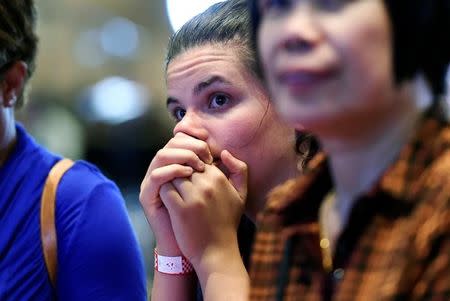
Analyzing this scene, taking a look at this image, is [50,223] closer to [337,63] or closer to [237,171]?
[237,171]

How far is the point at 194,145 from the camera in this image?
1453mm

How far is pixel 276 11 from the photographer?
1035 millimetres

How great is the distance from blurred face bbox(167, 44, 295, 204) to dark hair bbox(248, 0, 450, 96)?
560mm

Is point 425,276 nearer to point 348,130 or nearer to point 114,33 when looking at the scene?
point 348,130

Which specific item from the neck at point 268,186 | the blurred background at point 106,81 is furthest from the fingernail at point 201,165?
the blurred background at point 106,81

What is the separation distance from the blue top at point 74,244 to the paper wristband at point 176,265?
0.30 metres

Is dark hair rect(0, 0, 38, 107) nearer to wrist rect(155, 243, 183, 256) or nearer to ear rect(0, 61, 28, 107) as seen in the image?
ear rect(0, 61, 28, 107)

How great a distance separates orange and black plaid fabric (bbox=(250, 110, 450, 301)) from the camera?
36.6 inches

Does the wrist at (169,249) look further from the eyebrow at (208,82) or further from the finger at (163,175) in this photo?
the eyebrow at (208,82)

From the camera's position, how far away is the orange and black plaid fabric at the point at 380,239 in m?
0.93

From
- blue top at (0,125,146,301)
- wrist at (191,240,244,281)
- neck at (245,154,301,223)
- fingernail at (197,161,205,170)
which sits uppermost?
fingernail at (197,161,205,170)

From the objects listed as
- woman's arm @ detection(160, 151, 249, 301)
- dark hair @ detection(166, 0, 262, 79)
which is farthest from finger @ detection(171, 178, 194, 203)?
dark hair @ detection(166, 0, 262, 79)

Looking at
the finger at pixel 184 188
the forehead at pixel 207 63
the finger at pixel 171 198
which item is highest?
the forehead at pixel 207 63

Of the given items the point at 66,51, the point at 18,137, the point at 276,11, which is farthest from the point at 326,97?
the point at 66,51
